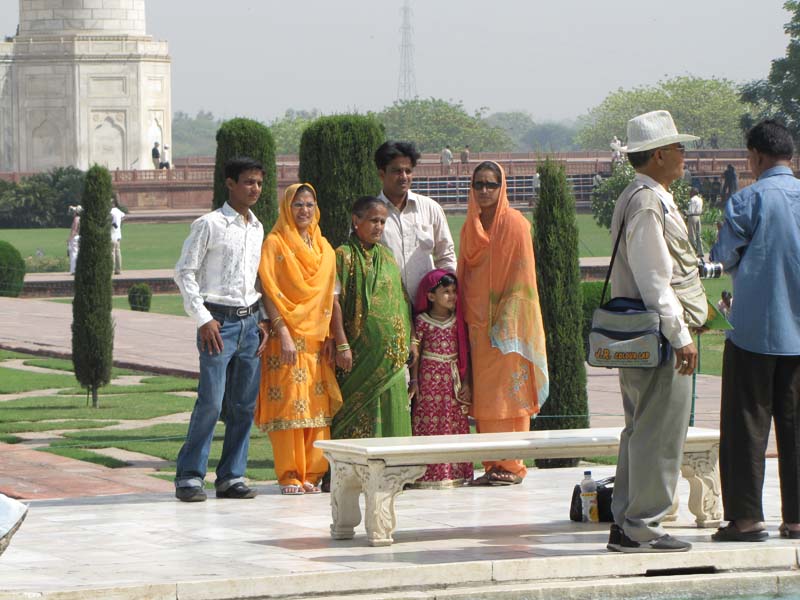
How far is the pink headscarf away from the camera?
7.04 metres

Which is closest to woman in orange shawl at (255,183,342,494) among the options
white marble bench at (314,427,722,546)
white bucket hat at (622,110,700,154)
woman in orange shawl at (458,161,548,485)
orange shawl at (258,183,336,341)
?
orange shawl at (258,183,336,341)

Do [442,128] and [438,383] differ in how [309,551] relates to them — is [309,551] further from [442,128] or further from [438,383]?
[442,128]

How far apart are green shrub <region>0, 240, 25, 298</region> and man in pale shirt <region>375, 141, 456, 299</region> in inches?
631

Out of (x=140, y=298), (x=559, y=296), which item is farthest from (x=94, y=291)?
(x=140, y=298)

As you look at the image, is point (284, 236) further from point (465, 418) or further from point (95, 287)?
point (95, 287)

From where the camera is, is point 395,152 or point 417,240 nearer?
point 395,152

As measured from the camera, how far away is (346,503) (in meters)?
5.77

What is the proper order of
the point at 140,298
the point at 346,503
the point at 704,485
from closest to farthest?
1. the point at 346,503
2. the point at 704,485
3. the point at 140,298

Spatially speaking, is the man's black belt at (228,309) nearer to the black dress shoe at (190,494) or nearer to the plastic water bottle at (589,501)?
the black dress shoe at (190,494)

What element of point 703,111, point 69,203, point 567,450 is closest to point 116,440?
point 567,450

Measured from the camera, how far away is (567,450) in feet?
19.8

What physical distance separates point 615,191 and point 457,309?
23298 mm

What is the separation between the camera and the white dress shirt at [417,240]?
711cm

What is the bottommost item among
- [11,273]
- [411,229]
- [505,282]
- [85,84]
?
[11,273]
